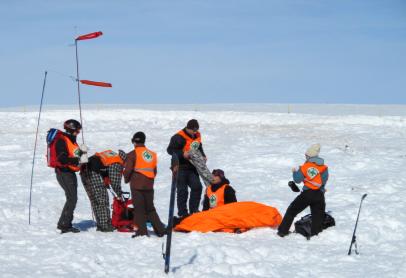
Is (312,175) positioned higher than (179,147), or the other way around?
(179,147)

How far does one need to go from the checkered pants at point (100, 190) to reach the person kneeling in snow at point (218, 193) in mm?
1449

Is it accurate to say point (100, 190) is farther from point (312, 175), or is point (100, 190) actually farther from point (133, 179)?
point (312, 175)

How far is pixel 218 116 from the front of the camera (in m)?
30.3

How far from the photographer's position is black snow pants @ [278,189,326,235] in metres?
8.97

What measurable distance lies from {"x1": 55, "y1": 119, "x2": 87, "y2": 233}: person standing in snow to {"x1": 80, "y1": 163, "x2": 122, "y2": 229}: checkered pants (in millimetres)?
271

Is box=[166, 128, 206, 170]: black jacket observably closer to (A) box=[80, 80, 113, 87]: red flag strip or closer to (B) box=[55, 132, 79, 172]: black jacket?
(A) box=[80, 80, 113, 87]: red flag strip

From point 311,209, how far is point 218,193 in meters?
1.59

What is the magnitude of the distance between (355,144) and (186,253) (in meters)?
13.7

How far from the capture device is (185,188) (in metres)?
10.5

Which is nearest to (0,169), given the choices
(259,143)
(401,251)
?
(259,143)

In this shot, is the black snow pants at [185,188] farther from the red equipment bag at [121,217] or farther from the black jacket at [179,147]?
the red equipment bag at [121,217]

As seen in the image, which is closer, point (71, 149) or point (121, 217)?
point (71, 149)

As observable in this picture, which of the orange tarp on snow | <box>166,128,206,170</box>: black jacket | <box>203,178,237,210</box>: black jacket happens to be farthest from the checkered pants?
<box>203,178,237,210</box>: black jacket

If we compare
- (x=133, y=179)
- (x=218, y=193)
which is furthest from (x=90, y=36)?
(x=218, y=193)
